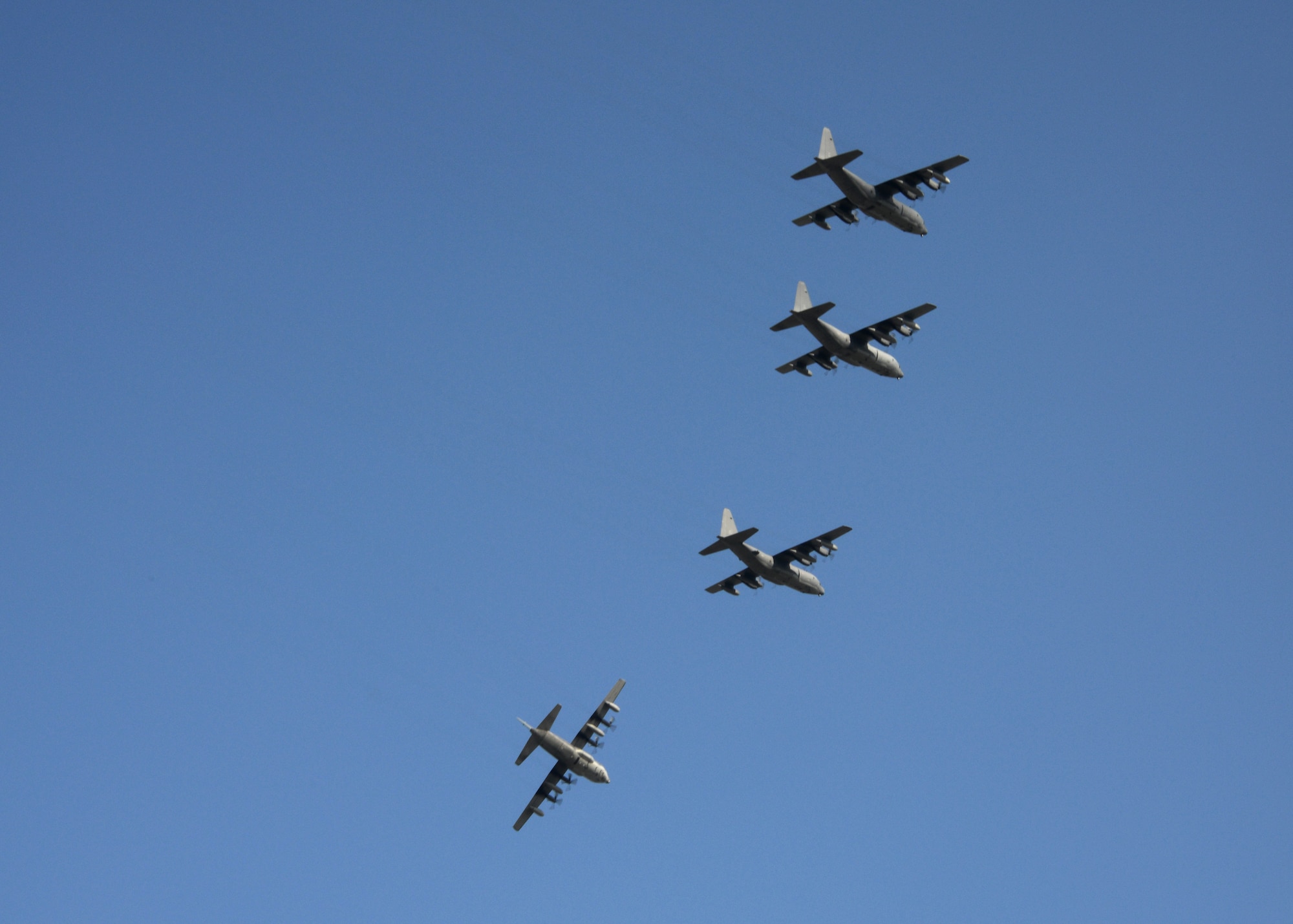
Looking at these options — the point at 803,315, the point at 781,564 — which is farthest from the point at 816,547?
the point at 803,315

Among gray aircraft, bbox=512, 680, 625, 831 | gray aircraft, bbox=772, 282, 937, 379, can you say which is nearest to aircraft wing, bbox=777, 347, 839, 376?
gray aircraft, bbox=772, 282, 937, 379

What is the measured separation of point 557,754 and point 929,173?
36.8 meters

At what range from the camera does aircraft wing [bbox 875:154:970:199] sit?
60.2m

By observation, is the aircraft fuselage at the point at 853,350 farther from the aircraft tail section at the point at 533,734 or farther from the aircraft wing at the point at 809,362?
the aircraft tail section at the point at 533,734

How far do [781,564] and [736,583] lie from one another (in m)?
4.06

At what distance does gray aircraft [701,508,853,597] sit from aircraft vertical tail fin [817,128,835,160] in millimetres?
18976

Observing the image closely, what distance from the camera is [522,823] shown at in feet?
245

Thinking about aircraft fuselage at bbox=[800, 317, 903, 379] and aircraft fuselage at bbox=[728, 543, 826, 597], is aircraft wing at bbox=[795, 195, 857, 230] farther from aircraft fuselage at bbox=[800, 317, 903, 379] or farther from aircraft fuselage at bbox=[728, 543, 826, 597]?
aircraft fuselage at bbox=[728, 543, 826, 597]

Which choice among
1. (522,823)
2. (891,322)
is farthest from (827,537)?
(522,823)

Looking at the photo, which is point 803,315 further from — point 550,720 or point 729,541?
point 550,720

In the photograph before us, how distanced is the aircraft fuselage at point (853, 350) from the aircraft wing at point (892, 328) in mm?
387

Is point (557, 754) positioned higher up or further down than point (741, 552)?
further down

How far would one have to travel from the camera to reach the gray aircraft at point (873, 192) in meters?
57.6

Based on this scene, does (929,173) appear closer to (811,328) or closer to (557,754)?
(811,328)
